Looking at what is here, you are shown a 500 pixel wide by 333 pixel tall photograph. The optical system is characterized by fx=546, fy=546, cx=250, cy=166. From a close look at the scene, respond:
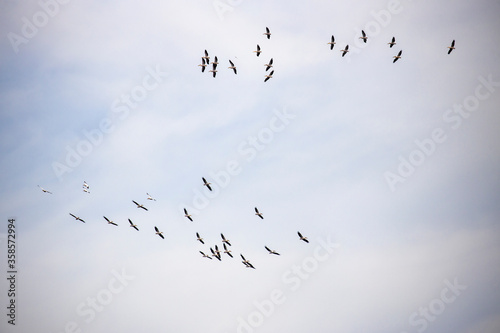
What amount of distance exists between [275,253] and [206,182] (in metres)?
16.5

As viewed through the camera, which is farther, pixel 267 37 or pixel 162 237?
pixel 162 237

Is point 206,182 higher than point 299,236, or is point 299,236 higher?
point 206,182

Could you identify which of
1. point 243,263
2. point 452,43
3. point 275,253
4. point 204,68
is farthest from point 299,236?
point 452,43

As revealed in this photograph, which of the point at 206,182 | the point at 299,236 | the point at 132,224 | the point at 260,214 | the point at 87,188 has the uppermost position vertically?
the point at 87,188

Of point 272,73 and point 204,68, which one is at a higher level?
point 204,68

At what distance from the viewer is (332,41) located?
84250 mm

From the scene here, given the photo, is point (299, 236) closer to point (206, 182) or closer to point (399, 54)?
point (206, 182)

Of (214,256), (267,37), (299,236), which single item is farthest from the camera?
(214,256)

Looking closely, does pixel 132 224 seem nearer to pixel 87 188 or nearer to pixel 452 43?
pixel 87 188

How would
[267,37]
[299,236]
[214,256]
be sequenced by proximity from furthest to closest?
[214,256] < [299,236] < [267,37]

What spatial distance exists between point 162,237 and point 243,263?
14.1 m

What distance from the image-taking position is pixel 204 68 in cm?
8244

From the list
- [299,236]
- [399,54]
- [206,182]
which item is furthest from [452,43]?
[206,182]

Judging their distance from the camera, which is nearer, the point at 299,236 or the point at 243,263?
the point at 299,236
